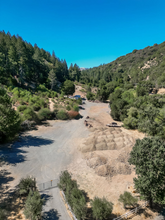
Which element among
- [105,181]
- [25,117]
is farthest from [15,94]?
[105,181]

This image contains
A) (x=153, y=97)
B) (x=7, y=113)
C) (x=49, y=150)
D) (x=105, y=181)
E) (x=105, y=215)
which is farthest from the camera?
(x=153, y=97)

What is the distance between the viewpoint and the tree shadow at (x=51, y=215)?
10.5 m

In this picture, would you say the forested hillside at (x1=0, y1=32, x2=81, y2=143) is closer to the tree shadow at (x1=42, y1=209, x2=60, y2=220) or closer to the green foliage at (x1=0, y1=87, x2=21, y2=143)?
the green foliage at (x1=0, y1=87, x2=21, y2=143)

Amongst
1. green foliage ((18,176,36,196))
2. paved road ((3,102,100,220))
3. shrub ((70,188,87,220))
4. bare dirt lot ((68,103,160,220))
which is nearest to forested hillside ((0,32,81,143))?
paved road ((3,102,100,220))

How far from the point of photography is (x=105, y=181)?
624 inches

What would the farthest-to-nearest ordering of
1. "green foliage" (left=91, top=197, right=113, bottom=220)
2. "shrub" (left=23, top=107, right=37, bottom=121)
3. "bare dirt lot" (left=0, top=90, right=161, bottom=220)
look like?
"shrub" (left=23, top=107, right=37, bottom=121) < "bare dirt lot" (left=0, top=90, right=161, bottom=220) < "green foliage" (left=91, top=197, right=113, bottom=220)

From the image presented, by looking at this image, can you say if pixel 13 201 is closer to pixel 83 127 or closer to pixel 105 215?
pixel 105 215

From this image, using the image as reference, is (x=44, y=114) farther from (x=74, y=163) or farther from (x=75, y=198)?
(x=75, y=198)

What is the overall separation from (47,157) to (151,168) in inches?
607

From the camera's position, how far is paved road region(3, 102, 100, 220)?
11961 mm

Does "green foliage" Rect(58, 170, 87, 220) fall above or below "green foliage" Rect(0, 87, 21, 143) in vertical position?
below

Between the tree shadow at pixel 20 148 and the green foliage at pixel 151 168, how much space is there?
16.5 metres

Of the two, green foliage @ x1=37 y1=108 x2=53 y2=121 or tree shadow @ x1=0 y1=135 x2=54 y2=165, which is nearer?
tree shadow @ x1=0 y1=135 x2=54 y2=165

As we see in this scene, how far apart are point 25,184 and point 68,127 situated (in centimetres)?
2173
